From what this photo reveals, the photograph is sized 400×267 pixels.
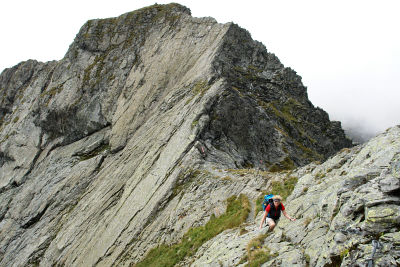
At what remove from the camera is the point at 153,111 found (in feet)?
178

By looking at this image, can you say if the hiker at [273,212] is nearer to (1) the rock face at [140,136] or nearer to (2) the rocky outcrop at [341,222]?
(2) the rocky outcrop at [341,222]

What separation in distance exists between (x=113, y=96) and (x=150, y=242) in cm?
4237

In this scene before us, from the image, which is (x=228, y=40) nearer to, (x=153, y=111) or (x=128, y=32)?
(x=153, y=111)

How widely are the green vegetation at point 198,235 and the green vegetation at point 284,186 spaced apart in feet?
8.17

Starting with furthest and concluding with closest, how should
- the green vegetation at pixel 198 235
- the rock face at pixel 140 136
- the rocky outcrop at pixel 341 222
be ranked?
the rock face at pixel 140 136
the green vegetation at pixel 198 235
the rocky outcrop at pixel 341 222

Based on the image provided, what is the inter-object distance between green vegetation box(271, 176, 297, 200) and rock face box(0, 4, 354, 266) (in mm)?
1854

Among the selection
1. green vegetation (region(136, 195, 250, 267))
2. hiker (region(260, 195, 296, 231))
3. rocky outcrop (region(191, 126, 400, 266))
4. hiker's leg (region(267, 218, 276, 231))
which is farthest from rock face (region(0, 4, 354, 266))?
hiker's leg (region(267, 218, 276, 231))

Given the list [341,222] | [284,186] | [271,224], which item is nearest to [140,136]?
[284,186]

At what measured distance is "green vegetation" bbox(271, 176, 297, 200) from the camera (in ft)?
79.5

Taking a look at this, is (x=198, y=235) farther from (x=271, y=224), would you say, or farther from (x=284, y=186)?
(x=271, y=224)

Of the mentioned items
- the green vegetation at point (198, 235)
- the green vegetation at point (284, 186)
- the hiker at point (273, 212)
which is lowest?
the green vegetation at point (198, 235)

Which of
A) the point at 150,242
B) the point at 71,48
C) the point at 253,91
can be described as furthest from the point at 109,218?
the point at 71,48

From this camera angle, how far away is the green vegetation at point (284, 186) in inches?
954

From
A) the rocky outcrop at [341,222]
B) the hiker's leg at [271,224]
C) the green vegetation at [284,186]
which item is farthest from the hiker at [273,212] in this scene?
the green vegetation at [284,186]
